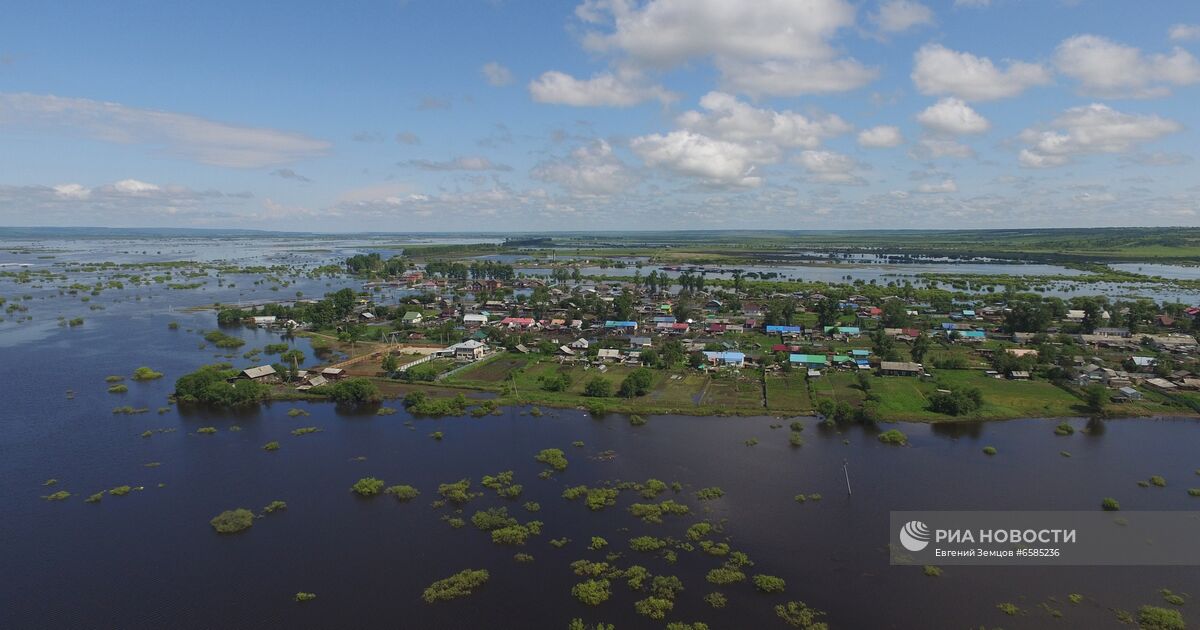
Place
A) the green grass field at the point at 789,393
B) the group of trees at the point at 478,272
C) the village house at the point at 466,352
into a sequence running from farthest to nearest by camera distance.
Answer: the group of trees at the point at 478,272 → the village house at the point at 466,352 → the green grass field at the point at 789,393

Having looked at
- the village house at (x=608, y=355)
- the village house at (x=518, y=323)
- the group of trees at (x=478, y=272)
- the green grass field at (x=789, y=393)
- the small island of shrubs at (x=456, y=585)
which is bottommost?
the small island of shrubs at (x=456, y=585)

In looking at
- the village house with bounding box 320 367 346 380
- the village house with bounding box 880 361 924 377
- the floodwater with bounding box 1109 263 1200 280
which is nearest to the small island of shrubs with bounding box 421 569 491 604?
the village house with bounding box 320 367 346 380

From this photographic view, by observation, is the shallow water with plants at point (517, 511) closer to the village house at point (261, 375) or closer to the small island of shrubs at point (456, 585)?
the small island of shrubs at point (456, 585)

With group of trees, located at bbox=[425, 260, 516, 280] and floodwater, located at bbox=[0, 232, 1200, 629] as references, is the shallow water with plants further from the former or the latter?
group of trees, located at bbox=[425, 260, 516, 280]

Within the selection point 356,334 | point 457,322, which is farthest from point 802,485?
point 457,322

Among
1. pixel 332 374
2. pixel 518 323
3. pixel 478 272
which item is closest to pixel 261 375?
pixel 332 374

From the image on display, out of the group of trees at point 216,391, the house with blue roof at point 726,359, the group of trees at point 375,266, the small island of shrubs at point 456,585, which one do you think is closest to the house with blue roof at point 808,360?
the house with blue roof at point 726,359

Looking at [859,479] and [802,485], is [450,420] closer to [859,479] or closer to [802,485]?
[802,485]
